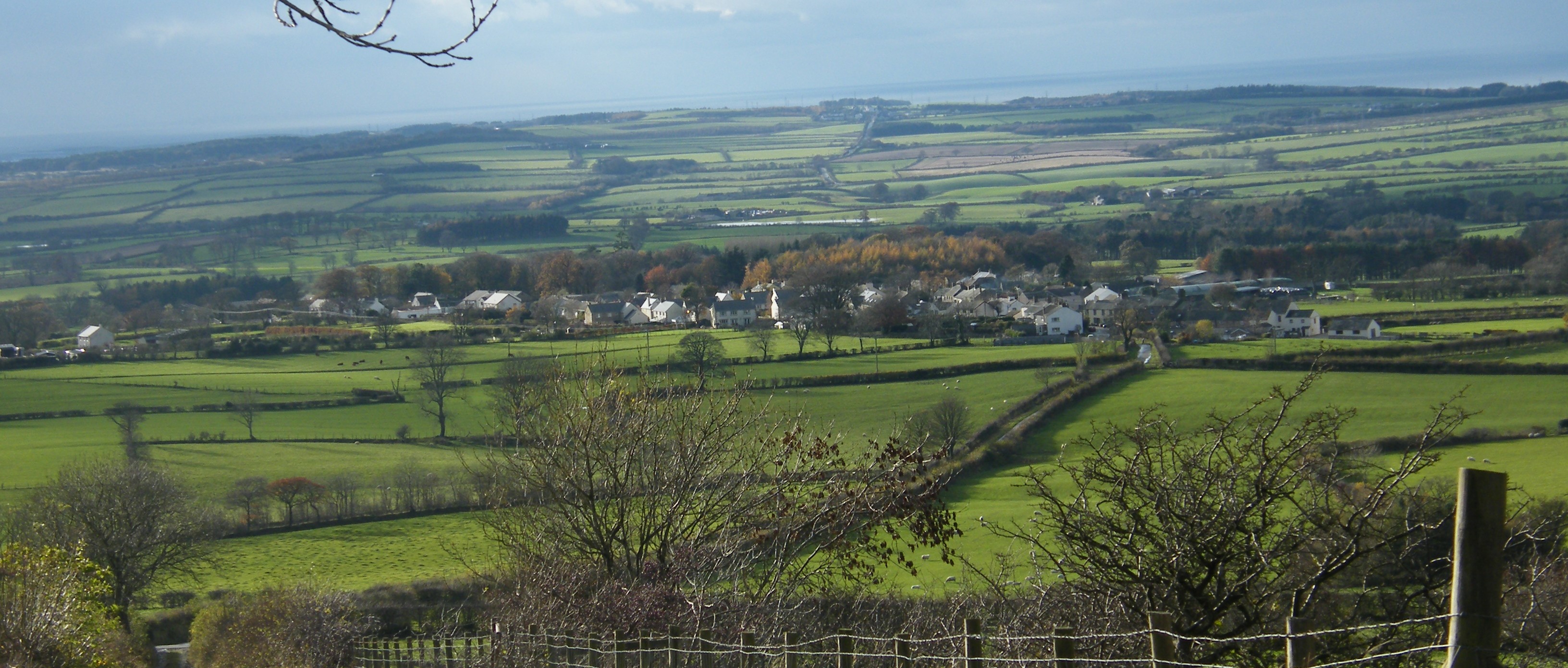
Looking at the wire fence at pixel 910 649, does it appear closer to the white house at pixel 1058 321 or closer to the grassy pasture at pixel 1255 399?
the grassy pasture at pixel 1255 399

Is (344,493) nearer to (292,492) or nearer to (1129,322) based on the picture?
(292,492)

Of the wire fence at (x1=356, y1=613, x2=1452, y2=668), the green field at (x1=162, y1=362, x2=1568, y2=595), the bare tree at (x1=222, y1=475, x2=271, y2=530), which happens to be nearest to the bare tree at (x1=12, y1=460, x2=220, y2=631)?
the green field at (x1=162, y1=362, x2=1568, y2=595)

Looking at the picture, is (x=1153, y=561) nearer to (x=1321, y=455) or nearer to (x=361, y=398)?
(x=1321, y=455)

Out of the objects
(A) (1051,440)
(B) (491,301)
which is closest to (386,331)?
(B) (491,301)

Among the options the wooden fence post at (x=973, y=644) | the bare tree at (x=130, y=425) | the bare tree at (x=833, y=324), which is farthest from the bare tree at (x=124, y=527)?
the bare tree at (x=833, y=324)

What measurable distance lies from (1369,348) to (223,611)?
114 feet

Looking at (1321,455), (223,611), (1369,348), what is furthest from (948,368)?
(1321,455)

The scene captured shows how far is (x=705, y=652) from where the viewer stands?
671cm

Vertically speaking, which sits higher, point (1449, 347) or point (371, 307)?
point (1449, 347)

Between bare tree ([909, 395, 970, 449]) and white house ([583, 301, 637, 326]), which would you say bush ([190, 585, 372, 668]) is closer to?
bare tree ([909, 395, 970, 449])

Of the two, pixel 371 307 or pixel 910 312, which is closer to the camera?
pixel 910 312

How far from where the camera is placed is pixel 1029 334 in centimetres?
5369

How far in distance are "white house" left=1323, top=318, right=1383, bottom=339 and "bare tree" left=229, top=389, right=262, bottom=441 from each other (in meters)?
38.7

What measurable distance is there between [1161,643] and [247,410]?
3905 cm
